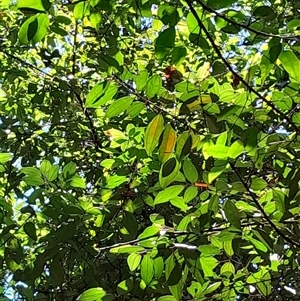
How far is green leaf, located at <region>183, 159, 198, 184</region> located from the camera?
1.18 m

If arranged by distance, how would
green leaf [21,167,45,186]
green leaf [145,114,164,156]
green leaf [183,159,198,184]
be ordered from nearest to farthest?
green leaf [145,114,164,156] < green leaf [183,159,198,184] < green leaf [21,167,45,186]

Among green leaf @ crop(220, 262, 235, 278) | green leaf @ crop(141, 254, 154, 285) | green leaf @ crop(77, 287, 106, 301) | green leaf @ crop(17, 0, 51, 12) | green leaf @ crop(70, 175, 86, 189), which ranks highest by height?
green leaf @ crop(17, 0, 51, 12)

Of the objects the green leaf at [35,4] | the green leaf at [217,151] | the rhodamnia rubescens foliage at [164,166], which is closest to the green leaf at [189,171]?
the rhodamnia rubescens foliage at [164,166]

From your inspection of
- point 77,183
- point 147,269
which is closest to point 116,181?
point 77,183

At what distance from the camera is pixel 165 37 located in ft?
3.37

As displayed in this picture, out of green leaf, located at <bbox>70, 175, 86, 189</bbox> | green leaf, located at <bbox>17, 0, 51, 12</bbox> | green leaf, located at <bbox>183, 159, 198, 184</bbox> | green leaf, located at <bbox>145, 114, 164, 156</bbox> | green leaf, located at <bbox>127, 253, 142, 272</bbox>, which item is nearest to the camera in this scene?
green leaf, located at <bbox>17, 0, 51, 12</bbox>

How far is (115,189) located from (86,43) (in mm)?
→ 1003

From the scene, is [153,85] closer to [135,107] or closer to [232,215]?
[135,107]

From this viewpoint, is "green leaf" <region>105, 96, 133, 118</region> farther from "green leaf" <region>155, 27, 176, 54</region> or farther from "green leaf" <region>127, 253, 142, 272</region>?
"green leaf" <region>127, 253, 142, 272</region>

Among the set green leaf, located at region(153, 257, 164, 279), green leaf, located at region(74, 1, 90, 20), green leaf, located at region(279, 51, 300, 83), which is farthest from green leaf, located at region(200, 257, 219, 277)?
green leaf, located at region(74, 1, 90, 20)

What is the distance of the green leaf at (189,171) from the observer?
3.87 feet

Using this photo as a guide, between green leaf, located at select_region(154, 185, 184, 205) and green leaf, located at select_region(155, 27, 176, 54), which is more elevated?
green leaf, located at select_region(155, 27, 176, 54)

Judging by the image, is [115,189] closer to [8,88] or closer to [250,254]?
[250,254]

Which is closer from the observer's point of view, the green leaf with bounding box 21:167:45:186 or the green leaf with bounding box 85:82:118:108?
the green leaf with bounding box 85:82:118:108
